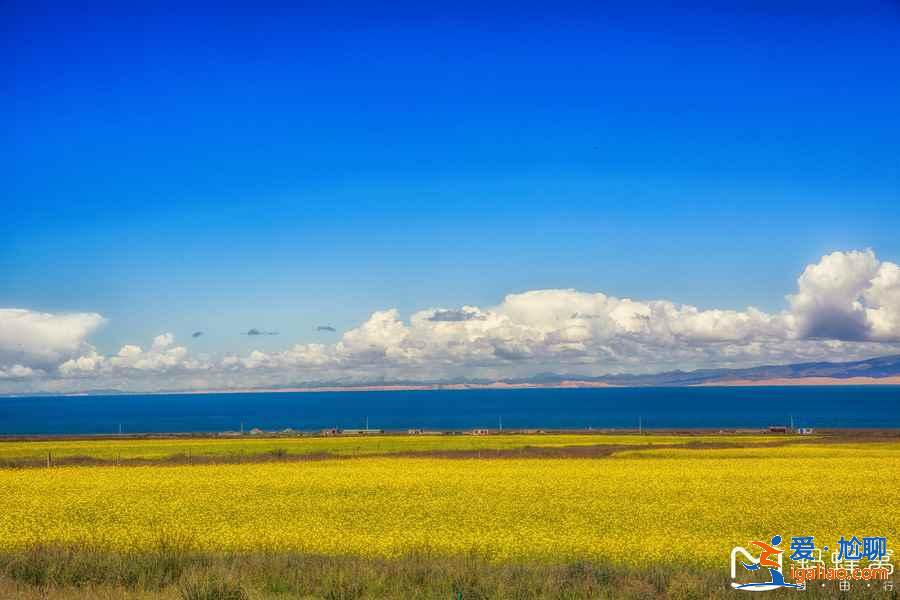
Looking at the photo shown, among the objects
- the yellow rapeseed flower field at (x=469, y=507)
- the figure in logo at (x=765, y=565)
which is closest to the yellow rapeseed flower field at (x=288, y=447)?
the yellow rapeseed flower field at (x=469, y=507)

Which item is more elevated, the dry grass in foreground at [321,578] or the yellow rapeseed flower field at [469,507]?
the dry grass in foreground at [321,578]

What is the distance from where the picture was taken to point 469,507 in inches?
1101

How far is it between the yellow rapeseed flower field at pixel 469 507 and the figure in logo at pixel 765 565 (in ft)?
2.96

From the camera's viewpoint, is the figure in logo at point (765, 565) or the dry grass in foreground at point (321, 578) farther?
the figure in logo at point (765, 565)

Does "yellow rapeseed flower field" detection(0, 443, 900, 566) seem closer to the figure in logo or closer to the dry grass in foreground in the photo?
the figure in logo

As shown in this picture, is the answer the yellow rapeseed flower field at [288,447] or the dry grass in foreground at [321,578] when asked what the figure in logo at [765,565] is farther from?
the yellow rapeseed flower field at [288,447]

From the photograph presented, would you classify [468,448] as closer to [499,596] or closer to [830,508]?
[830,508]

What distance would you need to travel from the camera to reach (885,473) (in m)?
37.7

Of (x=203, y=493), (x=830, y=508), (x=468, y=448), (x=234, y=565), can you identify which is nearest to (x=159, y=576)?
(x=234, y=565)

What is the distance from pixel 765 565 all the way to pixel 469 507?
11.9 metres

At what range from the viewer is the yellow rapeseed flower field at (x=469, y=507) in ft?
70.8

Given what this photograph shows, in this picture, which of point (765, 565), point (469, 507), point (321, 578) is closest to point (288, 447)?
point (469, 507)

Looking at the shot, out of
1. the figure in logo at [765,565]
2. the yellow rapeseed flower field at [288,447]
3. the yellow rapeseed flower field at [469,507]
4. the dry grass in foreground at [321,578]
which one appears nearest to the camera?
the dry grass in foreground at [321,578]

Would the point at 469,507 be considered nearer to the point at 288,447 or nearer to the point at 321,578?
the point at 321,578
